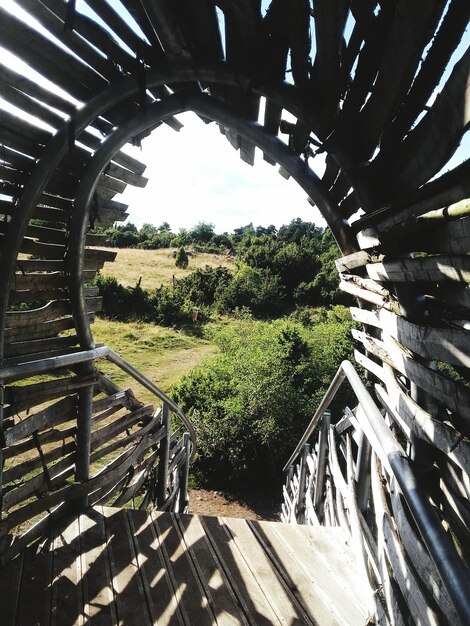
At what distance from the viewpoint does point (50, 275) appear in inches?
103

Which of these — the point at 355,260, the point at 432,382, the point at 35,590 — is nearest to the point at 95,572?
the point at 35,590

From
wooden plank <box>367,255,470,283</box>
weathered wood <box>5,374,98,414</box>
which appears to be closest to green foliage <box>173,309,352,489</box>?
weathered wood <box>5,374,98,414</box>

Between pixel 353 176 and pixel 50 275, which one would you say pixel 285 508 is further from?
pixel 353 176

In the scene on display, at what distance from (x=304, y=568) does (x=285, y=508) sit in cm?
444

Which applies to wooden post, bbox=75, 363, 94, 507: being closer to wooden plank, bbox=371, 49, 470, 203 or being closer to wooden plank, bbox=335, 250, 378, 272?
wooden plank, bbox=335, 250, 378, 272

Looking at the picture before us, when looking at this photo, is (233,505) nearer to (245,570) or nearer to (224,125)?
(245,570)

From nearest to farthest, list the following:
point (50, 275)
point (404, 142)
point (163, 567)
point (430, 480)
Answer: point (404, 142) < point (430, 480) < point (163, 567) < point (50, 275)

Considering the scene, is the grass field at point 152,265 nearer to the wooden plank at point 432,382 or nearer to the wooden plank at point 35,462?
the wooden plank at point 35,462

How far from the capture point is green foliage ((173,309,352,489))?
11.5 m

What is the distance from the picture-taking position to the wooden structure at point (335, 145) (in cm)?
114

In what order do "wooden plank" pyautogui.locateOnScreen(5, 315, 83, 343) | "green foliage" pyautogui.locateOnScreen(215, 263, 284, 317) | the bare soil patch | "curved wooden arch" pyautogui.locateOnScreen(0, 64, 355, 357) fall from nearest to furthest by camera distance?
1. "curved wooden arch" pyautogui.locateOnScreen(0, 64, 355, 357)
2. "wooden plank" pyautogui.locateOnScreen(5, 315, 83, 343)
3. the bare soil patch
4. "green foliage" pyautogui.locateOnScreen(215, 263, 284, 317)

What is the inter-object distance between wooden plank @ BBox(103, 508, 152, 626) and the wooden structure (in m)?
0.55

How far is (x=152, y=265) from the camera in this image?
108ft

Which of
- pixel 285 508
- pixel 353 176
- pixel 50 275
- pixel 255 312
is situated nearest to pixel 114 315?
pixel 255 312
